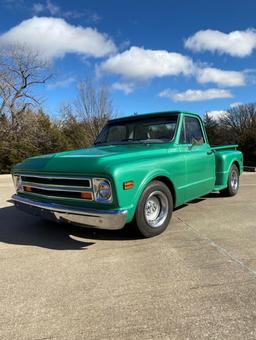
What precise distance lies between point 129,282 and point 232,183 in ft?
16.3

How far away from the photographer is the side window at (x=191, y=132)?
5.46 m

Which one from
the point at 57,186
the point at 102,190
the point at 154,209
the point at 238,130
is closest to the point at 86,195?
the point at 102,190

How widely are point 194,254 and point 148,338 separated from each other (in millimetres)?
1703

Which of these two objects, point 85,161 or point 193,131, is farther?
point 193,131

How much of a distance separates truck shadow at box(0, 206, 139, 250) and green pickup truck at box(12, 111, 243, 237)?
446mm

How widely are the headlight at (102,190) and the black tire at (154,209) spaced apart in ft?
1.68

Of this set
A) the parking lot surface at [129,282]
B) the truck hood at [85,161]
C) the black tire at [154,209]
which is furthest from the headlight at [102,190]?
the parking lot surface at [129,282]

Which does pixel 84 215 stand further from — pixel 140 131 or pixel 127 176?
pixel 140 131

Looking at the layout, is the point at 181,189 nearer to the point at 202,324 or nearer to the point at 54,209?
the point at 54,209

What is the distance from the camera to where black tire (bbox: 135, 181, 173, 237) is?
13.8 feet

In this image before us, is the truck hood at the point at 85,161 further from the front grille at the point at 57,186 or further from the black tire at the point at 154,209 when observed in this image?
the black tire at the point at 154,209

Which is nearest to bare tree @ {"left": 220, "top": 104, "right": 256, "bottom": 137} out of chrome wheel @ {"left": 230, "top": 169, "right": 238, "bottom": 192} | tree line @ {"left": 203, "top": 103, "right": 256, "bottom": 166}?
tree line @ {"left": 203, "top": 103, "right": 256, "bottom": 166}

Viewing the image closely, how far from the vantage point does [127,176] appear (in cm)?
388

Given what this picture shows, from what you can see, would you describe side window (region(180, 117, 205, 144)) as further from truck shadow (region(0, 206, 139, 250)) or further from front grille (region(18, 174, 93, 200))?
front grille (region(18, 174, 93, 200))
